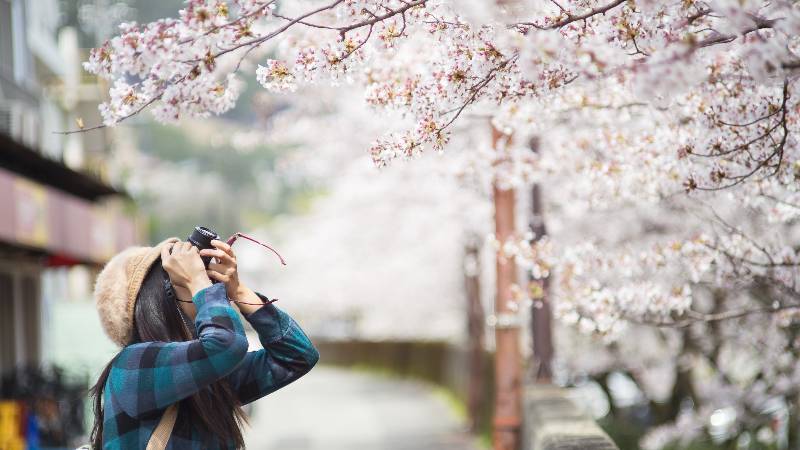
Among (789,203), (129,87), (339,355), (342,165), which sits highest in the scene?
(342,165)

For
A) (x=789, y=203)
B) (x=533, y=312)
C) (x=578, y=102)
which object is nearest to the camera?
(x=789, y=203)

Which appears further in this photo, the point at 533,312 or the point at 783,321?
the point at 533,312

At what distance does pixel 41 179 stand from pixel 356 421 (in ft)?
21.2

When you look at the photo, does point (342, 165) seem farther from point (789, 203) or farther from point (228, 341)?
point (228, 341)

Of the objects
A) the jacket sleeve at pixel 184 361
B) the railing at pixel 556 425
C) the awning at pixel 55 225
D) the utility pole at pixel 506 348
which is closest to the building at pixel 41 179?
the awning at pixel 55 225

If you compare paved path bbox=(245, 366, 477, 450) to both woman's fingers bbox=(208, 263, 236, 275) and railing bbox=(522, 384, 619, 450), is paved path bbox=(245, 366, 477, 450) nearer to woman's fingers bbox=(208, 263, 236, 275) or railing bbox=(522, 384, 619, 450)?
railing bbox=(522, 384, 619, 450)

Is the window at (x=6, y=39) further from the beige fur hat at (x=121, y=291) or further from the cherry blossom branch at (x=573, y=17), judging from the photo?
the beige fur hat at (x=121, y=291)

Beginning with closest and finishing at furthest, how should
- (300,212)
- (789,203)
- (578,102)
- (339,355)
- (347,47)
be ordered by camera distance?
(347,47) → (789,203) → (578,102) → (339,355) → (300,212)

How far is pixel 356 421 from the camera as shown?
19.3m

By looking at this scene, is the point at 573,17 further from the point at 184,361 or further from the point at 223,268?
the point at 184,361

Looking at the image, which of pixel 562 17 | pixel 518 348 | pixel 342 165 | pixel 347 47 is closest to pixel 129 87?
pixel 347 47

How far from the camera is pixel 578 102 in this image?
6305 mm

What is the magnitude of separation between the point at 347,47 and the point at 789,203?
2277 mm

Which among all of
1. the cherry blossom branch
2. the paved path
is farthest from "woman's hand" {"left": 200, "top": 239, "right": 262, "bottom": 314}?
the paved path
